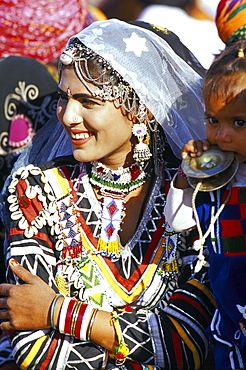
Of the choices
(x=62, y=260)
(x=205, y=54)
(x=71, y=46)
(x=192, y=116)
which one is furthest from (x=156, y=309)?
(x=205, y=54)

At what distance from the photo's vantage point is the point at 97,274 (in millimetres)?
2729

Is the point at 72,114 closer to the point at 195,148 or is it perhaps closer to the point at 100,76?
the point at 100,76

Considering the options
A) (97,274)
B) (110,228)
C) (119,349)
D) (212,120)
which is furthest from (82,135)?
(119,349)

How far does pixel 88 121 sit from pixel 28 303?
82 cm

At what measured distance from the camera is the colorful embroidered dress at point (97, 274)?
99.9 inches

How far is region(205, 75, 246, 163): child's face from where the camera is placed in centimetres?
215

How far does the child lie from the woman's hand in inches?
24.5

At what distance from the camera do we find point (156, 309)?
2.70m

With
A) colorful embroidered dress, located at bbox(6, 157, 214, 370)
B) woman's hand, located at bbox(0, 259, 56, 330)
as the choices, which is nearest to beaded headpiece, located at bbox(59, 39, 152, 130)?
colorful embroidered dress, located at bbox(6, 157, 214, 370)

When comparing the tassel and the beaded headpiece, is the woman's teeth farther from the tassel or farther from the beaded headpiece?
the tassel

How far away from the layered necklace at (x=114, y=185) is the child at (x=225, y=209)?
49cm

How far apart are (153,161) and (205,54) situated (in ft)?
9.61

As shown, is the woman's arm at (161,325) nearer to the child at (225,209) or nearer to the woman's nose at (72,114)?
the child at (225,209)

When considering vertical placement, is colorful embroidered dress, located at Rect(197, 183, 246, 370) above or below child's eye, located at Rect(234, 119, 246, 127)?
below
